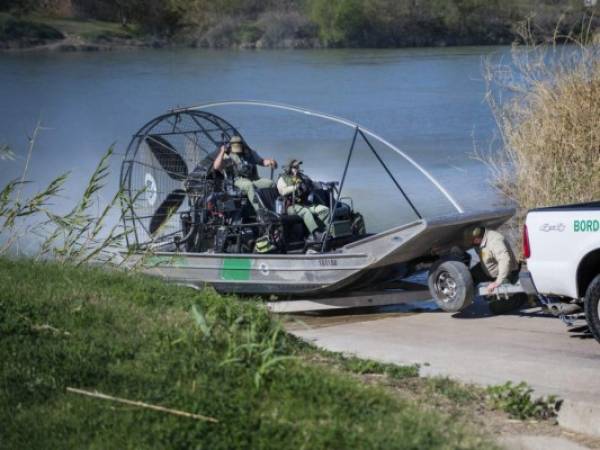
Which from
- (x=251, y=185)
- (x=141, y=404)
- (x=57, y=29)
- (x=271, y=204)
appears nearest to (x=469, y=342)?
(x=271, y=204)

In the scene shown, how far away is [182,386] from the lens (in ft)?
20.4

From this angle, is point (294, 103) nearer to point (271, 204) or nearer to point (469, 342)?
point (271, 204)

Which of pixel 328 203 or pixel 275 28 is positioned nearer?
pixel 328 203

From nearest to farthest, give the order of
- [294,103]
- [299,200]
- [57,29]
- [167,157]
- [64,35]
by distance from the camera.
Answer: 1. [299,200]
2. [167,157]
3. [294,103]
4. [57,29]
5. [64,35]

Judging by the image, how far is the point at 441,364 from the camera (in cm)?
961

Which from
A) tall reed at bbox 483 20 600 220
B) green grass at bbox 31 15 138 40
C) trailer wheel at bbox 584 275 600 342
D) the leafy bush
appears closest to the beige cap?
tall reed at bbox 483 20 600 220

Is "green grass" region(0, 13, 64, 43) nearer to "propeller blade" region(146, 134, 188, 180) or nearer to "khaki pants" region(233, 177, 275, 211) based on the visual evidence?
"propeller blade" region(146, 134, 188, 180)

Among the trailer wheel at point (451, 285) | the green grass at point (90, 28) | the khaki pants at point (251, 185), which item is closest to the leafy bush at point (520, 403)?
the trailer wheel at point (451, 285)

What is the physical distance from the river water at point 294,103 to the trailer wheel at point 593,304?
10.1 meters

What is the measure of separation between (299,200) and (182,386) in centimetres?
844

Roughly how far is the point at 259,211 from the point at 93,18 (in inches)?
1549

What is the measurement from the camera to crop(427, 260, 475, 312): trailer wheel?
1271 cm

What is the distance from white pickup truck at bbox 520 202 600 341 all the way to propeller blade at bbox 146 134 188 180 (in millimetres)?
6785

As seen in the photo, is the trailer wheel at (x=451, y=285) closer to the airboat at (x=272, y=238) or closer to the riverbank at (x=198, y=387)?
the airboat at (x=272, y=238)
